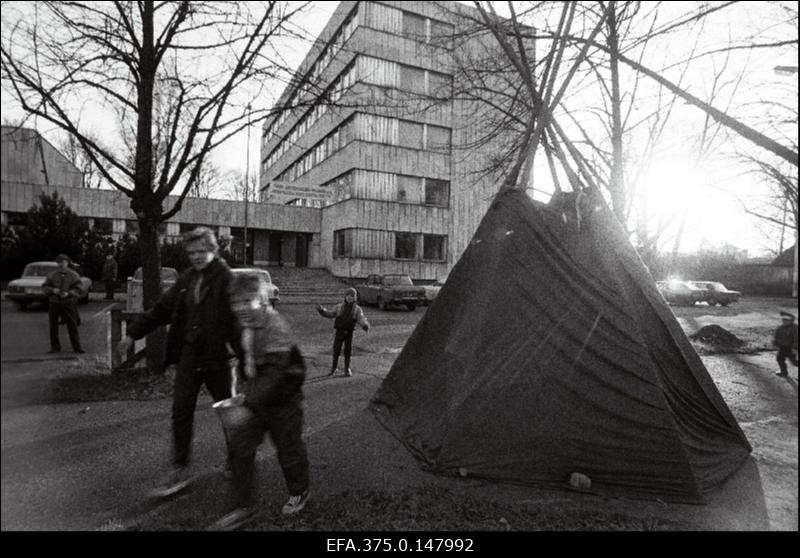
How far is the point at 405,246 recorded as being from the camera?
29.0 meters

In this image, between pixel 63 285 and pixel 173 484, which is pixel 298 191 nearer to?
pixel 173 484

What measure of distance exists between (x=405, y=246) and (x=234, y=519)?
26244mm

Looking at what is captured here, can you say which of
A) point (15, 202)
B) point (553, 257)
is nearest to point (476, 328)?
point (553, 257)

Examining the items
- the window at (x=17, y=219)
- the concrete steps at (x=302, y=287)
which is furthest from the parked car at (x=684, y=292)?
the window at (x=17, y=219)

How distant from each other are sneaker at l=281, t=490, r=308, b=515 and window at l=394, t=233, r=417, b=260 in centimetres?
2525

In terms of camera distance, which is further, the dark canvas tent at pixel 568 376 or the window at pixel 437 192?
the window at pixel 437 192

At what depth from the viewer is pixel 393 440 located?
4766mm

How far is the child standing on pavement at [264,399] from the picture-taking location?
3.09 m

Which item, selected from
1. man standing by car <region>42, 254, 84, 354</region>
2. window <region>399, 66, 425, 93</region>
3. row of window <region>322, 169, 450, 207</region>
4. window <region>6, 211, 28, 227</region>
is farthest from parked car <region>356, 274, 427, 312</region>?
window <region>399, 66, 425, 93</region>

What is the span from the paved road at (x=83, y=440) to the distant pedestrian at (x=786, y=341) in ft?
10.3

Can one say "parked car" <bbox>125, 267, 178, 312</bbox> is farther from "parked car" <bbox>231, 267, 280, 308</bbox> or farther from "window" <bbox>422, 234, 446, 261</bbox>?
"window" <bbox>422, 234, 446, 261</bbox>

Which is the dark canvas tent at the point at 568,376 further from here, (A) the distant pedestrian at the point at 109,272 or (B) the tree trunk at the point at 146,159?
(B) the tree trunk at the point at 146,159

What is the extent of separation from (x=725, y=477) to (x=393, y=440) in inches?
115
